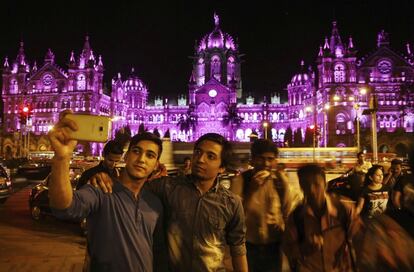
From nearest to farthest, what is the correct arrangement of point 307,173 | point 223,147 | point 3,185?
point 223,147 < point 307,173 < point 3,185

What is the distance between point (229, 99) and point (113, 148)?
289 ft

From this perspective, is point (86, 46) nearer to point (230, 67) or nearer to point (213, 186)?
point (230, 67)

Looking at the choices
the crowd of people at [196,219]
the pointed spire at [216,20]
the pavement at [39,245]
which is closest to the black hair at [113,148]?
the crowd of people at [196,219]

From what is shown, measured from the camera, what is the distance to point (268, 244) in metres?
4.60

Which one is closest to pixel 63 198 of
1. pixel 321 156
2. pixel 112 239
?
pixel 112 239

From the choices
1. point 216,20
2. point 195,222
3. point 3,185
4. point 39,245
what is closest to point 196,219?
point 195,222

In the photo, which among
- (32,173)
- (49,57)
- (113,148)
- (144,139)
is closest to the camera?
(144,139)

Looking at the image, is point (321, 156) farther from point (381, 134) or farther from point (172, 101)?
point (172, 101)

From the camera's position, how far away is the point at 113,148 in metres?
5.90

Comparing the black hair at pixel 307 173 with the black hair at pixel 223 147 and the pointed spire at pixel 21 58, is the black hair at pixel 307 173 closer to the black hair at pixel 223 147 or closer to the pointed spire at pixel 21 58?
the black hair at pixel 223 147

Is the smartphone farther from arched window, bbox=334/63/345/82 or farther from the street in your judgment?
arched window, bbox=334/63/345/82

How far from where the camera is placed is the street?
7520 mm

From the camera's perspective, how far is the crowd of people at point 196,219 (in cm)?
267

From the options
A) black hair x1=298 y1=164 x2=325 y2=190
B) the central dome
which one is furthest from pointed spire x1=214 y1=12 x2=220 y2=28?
black hair x1=298 y1=164 x2=325 y2=190
